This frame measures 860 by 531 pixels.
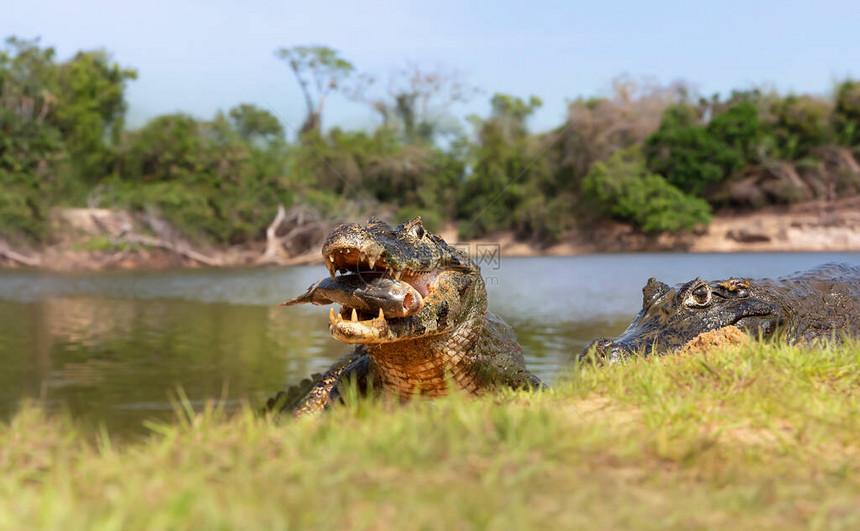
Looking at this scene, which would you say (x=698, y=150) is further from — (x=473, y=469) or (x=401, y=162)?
(x=473, y=469)

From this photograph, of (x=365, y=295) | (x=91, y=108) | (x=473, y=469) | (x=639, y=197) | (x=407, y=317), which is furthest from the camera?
(x=91, y=108)

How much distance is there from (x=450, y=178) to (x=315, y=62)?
10677 millimetres

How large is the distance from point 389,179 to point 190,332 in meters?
32.7

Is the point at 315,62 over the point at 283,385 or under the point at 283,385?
over

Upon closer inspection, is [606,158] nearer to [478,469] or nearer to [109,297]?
[109,297]

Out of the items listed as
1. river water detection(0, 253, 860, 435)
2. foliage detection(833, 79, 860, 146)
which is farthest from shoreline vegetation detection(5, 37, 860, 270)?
river water detection(0, 253, 860, 435)

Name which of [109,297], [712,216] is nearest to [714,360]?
[109,297]

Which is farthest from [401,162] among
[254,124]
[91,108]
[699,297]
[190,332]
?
[699,297]

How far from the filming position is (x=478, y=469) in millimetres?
1939

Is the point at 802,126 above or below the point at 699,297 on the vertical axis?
above

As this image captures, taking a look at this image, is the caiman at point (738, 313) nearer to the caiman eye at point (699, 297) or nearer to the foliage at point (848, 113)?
the caiman eye at point (699, 297)

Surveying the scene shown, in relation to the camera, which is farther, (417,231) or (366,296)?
(417,231)

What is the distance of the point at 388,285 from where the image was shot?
11.2 ft

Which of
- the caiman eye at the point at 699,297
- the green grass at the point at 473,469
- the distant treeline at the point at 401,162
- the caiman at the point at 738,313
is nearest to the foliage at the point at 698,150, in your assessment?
the distant treeline at the point at 401,162
